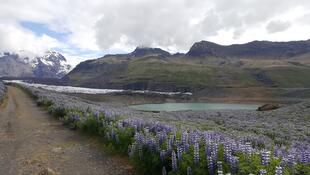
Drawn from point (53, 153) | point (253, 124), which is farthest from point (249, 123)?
point (53, 153)

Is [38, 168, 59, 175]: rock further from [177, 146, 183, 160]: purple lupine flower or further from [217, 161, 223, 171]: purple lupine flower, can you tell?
[217, 161, 223, 171]: purple lupine flower

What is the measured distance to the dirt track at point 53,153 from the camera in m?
13.8

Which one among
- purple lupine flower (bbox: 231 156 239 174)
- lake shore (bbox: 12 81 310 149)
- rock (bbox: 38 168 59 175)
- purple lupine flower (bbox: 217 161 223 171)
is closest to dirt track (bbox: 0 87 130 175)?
rock (bbox: 38 168 59 175)

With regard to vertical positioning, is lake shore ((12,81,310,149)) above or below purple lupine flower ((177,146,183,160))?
below

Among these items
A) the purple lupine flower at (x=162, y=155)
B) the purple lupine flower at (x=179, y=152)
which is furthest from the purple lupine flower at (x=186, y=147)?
the purple lupine flower at (x=162, y=155)

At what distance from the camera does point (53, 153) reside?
1670 cm

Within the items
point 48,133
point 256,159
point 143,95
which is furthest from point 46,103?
point 143,95

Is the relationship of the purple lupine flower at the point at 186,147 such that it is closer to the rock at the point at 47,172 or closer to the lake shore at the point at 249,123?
the rock at the point at 47,172

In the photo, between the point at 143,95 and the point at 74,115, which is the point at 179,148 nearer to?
the point at 74,115

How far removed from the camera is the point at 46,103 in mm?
42719

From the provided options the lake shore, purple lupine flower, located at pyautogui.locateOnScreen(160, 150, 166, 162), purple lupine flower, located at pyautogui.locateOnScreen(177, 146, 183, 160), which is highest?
purple lupine flower, located at pyautogui.locateOnScreen(177, 146, 183, 160)

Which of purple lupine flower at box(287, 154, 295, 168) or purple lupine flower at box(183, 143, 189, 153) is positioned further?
purple lupine flower at box(183, 143, 189, 153)

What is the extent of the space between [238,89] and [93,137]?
160 m

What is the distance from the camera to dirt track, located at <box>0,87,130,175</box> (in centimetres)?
1381
